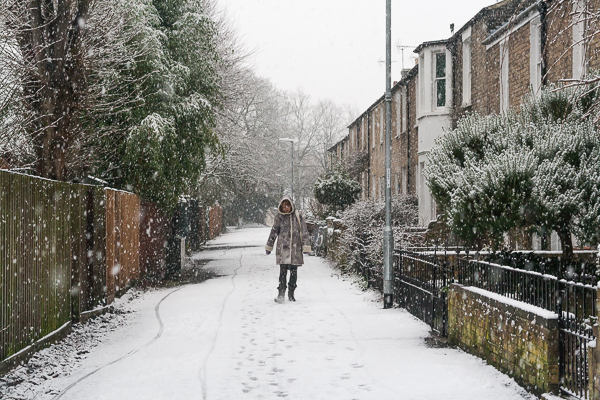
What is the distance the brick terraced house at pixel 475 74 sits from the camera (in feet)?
41.0

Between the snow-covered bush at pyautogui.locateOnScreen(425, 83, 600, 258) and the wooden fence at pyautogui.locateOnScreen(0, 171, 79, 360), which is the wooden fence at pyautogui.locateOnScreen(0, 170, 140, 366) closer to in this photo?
the wooden fence at pyautogui.locateOnScreen(0, 171, 79, 360)

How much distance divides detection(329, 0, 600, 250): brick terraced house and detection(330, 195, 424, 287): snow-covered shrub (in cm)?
281

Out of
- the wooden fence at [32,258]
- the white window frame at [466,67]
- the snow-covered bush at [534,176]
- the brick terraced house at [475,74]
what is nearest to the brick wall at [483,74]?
the brick terraced house at [475,74]

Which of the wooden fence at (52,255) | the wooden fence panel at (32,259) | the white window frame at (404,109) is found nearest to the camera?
the wooden fence panel at (32,259)

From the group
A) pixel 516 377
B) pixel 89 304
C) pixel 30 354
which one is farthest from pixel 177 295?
pixel 516 377

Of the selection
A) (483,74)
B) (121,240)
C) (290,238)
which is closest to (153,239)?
(121,240)

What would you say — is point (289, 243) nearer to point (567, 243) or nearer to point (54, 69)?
point (567, 243)

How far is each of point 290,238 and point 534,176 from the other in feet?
14.7

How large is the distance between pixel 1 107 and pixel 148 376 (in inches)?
231

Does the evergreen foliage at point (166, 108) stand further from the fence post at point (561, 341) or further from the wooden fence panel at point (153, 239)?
the fence post at point (561, 341)

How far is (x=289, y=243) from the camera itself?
11.8 meters

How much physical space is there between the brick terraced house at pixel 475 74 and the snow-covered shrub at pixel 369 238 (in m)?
2.81

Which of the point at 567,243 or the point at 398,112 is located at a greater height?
the point at 398,112

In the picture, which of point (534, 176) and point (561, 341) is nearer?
point (561, 341)
